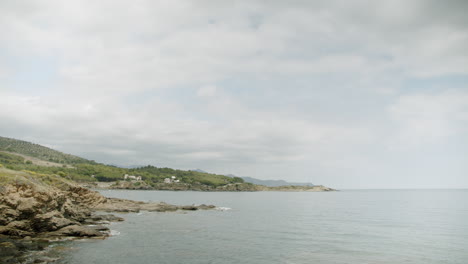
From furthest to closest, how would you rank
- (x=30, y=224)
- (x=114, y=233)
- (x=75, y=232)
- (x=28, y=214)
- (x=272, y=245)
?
(x=114, y=233) < (x=272, y=245) < (x=75, y=232) < (x=28, y=214) < (x=30, y=224)

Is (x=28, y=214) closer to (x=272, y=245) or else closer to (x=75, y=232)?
(x=75, y=232)

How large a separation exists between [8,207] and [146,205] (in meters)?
58.0

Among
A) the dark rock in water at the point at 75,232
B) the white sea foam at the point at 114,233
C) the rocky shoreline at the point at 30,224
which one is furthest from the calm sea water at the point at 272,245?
the rocky shoreline at the point at 30,224

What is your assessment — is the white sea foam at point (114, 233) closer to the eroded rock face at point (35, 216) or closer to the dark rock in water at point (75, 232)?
the eroded rock face at point (35, 216)

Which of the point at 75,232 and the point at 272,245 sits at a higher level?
the point at 75,232

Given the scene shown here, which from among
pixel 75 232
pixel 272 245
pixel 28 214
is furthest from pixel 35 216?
pixel 272 245

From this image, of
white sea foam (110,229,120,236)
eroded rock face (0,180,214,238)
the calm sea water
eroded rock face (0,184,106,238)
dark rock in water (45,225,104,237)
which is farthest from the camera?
white sea foam (110,229,120,236)

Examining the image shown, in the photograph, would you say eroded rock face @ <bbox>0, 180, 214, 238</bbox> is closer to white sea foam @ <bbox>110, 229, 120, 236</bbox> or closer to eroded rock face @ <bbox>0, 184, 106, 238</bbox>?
eroded rock face @ <bbox>0, 184, 106, 238</bbox>

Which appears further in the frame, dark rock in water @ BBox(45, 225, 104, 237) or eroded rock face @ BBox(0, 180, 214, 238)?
dark rock in water @ BBox(45, 225, 104, 237)

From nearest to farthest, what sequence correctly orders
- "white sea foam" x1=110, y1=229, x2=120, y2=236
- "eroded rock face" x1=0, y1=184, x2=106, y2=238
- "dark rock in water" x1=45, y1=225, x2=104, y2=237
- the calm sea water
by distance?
the calm sea water < "eroded rock face" x1=0, y1=184, x2=106, y2=238 < "dark rock in water" x1=45, y1=225, x2=104, y2=237 < "white sea foam" x1=110, y1=229, x2=120, y2=236

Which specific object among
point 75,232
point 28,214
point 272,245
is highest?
point 28,214

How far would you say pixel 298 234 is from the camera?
5484 centimetres

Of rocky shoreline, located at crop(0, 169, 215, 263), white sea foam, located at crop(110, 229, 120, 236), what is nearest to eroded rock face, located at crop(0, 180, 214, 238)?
rocky shoreline, located at crop(0, 169, 215, 263)

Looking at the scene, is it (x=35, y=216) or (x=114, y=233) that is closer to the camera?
(x=35, y=216)
